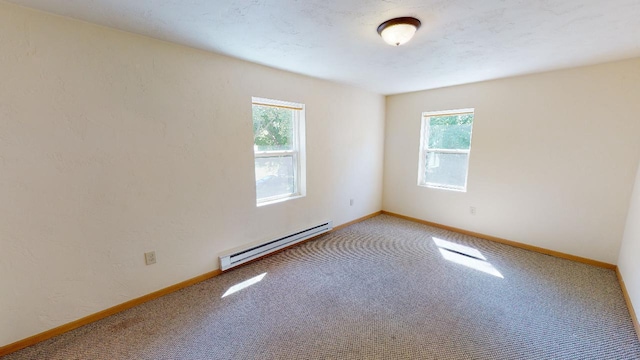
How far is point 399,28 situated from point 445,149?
8.57 ft

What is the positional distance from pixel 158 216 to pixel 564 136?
424cm

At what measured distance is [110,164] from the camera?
1.85m

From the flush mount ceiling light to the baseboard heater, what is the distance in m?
2.36

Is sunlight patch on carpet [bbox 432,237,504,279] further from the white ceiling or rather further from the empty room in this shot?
the white ceiling

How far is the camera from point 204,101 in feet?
7.41

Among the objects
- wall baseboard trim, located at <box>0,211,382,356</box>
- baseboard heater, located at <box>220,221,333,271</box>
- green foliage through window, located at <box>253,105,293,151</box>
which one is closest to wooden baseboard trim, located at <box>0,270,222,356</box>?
wall baseboard trim, located at <box>0,211,382,356</box>

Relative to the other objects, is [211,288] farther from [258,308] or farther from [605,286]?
[605,286]

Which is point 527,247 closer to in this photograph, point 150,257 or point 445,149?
point 445,149

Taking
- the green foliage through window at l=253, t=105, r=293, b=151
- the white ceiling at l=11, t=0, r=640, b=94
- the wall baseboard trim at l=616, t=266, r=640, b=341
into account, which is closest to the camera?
the white ceiling at l=11, t=0, r=640, b=94

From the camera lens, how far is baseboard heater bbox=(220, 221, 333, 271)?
8.30 ft

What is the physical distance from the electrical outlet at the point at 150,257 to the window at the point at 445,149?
3733 millimetres

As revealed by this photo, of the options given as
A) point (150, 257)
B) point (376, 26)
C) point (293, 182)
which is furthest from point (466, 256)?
point (150, 257)

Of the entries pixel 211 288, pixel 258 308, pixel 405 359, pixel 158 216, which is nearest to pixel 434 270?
pixel 405 359

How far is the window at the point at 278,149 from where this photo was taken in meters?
2.80
